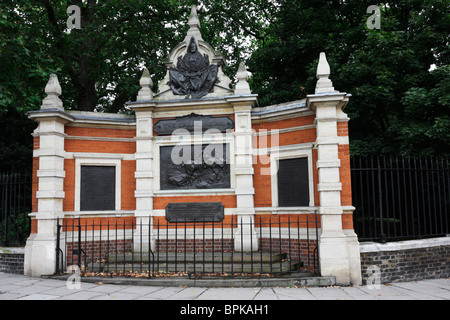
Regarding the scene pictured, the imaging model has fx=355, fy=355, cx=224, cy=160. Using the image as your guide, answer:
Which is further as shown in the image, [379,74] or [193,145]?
[379,74]

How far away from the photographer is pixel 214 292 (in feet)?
22.3

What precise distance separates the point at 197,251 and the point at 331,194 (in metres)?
3.95

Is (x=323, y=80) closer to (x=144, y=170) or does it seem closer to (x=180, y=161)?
(x=180, y=161)

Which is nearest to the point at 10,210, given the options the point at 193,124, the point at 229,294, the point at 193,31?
the point at 193,124

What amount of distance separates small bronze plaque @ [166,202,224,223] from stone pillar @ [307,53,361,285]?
2.89m

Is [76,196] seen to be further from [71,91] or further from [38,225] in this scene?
[71,91]

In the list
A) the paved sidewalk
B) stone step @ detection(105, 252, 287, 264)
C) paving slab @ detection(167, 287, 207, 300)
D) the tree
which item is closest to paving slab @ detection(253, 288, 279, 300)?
the paved sidewalk

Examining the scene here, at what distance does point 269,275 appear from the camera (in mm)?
7770

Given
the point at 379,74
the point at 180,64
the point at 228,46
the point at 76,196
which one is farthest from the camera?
the point at 228,46

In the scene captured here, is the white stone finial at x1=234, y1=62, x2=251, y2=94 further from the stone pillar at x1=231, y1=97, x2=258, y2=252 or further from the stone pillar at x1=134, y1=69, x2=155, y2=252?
the stone pillar at x1=134, y1=69, x2=155, y2=252

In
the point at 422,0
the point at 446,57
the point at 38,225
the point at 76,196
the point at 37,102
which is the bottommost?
the point at 38,225

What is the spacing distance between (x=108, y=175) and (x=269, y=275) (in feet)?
17.5

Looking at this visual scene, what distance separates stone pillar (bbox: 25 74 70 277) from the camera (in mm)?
8602

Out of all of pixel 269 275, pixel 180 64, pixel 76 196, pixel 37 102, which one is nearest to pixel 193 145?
pixel 180 64
